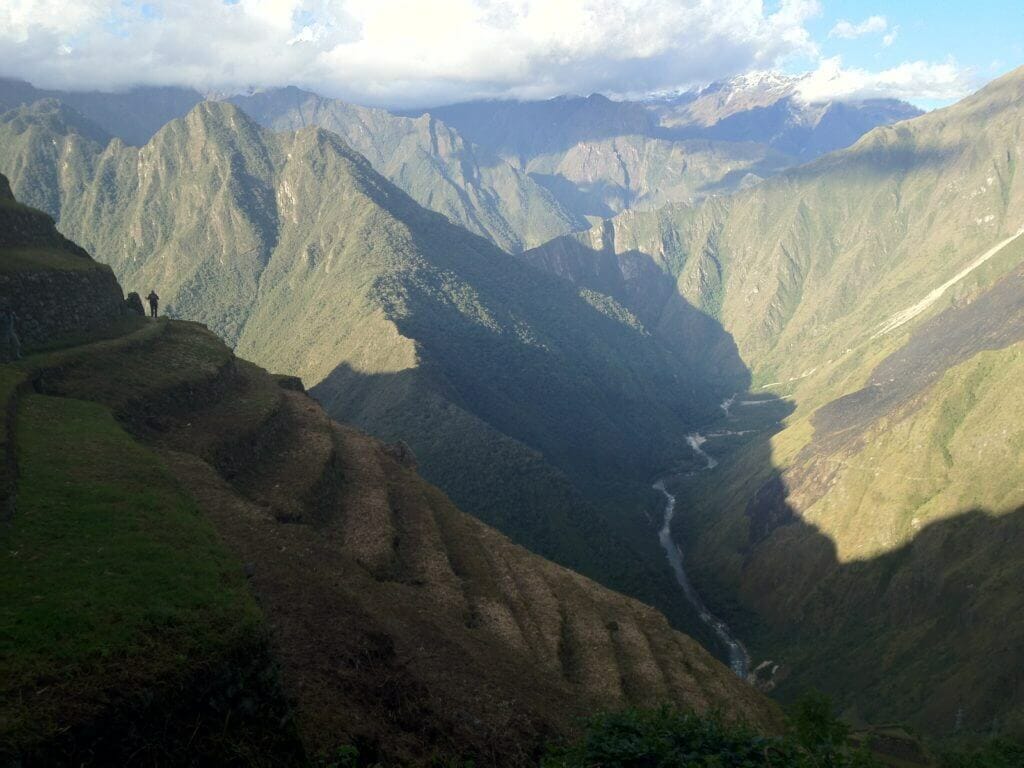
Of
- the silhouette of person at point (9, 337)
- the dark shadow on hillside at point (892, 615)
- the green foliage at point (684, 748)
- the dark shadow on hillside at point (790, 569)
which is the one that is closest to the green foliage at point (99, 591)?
the green foliage at point (684, 748)

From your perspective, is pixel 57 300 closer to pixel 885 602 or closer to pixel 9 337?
pixel 9 337

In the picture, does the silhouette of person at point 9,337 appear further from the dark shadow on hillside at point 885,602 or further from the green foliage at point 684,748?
the dark shadow on hillside at point 885,602

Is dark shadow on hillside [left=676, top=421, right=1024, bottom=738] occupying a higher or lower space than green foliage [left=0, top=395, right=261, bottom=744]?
lower

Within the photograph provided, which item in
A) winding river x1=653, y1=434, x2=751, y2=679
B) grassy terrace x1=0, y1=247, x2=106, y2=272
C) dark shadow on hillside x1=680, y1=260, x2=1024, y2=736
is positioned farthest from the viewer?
winding river x1=653, y1=434, x2=751, y2=679

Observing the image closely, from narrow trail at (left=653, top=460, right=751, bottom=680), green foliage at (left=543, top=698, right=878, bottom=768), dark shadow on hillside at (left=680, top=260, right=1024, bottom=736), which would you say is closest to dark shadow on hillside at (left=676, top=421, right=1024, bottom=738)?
dark shadow on hillside at (left=680, top=260, right=1024, bottom=736)

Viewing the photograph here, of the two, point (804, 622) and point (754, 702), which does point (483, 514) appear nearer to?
point (804, 622)

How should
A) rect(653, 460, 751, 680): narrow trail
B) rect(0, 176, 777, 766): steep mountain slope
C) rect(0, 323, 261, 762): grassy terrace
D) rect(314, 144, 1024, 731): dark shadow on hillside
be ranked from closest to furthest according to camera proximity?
rect(0, 323, 261, 762): grassy terrace < rect(0, 176, 777, 766): steep mountain slope < rect(314, 144, 1024, 731): dark shadow on hillside < rect(653, 460, 751, 680): narrow trail

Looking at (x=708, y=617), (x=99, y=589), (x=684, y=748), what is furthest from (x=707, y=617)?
(x=99, y=589)

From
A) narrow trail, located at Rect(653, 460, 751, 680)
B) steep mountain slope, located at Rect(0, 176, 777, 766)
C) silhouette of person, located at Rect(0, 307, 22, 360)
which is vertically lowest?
narrow trail, located at Rect(653, 460, 751, 680)

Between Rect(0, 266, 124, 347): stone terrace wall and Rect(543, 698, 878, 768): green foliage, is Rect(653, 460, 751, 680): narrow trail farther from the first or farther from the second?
Rect(0, 266, 124, 347): stone terrace wall
